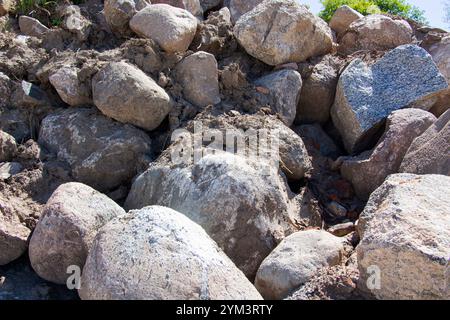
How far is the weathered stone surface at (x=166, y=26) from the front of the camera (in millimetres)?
4555

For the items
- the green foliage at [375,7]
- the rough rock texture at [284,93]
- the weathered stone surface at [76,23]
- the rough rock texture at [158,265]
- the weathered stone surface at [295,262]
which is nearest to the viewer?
the rough rock texture at [158,265]

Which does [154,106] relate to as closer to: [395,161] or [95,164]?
[95,164]

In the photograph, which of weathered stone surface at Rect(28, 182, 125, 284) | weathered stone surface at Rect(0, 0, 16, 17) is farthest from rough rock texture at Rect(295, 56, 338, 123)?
weathered stone surface at Rect(0, 0, 16, 17)

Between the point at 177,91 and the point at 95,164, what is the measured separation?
2.82 ft

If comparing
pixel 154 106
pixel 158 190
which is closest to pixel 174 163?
pixel 158 190

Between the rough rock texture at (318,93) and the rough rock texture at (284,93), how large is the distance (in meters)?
0.19

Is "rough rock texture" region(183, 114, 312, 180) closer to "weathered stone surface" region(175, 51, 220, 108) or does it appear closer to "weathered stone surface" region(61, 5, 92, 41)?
"weathered stone surface" region(175, 51, 220, 108)

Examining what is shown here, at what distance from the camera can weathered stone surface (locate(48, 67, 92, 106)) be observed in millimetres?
4344

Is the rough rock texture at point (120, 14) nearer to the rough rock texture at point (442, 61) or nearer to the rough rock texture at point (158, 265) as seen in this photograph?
the rough rock texture at point (158, 265)

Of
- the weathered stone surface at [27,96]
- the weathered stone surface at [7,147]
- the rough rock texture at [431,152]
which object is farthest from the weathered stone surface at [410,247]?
the weathered stone surface at [27,96]

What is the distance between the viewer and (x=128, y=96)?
4.14 metres

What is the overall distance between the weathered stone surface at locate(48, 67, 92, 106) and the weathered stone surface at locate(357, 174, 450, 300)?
2.42 metres

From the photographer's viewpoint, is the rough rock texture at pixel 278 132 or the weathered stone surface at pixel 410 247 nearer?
the weathered stone surface at pixel 410 247

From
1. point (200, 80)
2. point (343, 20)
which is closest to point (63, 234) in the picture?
point (200, 80)
